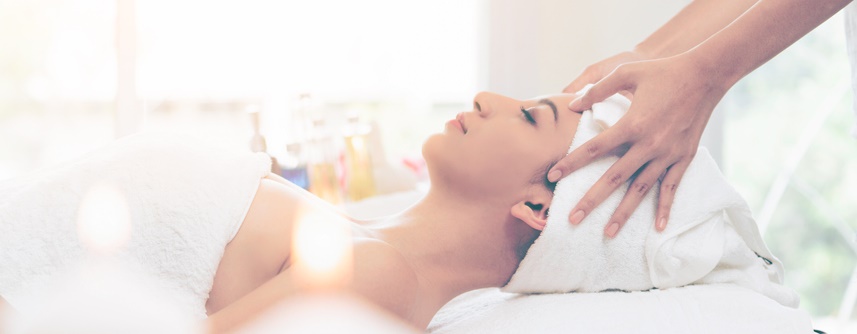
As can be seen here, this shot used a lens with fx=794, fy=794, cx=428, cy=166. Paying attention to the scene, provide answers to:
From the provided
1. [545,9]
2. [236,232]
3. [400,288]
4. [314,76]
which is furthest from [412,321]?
[545,9]

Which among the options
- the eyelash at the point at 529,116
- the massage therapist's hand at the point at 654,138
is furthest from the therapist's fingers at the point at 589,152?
the eyelash at the point at 529,116

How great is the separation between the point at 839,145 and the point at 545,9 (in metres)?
1.55

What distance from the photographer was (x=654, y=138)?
4.25 ft

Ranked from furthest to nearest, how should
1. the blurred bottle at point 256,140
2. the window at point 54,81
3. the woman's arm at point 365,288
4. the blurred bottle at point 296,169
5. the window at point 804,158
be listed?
the window at point 804,158 < the window at point 54,81 < the blurred bottle at point 296,169 < the blurred bottle at point 256,140 < the woman's arm at point 365,288

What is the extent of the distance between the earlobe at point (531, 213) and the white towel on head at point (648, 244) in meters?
0.02

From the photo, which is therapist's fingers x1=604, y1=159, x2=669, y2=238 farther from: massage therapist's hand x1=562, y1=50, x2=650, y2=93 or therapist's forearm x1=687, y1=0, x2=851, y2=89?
massage therapist's hand x1=562, y1=50, x2=650, y2=93

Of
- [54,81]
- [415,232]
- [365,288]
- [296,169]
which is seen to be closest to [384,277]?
[365,288]

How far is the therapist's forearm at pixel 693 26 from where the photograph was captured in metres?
1.76

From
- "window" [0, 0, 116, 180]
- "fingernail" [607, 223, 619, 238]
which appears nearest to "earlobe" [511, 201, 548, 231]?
"fingernail" [607, 223, 619, 238]

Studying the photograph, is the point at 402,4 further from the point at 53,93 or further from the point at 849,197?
the point at 849,197

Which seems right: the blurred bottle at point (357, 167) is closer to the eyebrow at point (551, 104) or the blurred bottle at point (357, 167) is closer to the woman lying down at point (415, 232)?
the woman lying down at point (415, 232)

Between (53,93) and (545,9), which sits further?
(545,9)

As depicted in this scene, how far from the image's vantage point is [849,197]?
3566 millimetres

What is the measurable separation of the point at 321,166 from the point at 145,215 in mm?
1212
